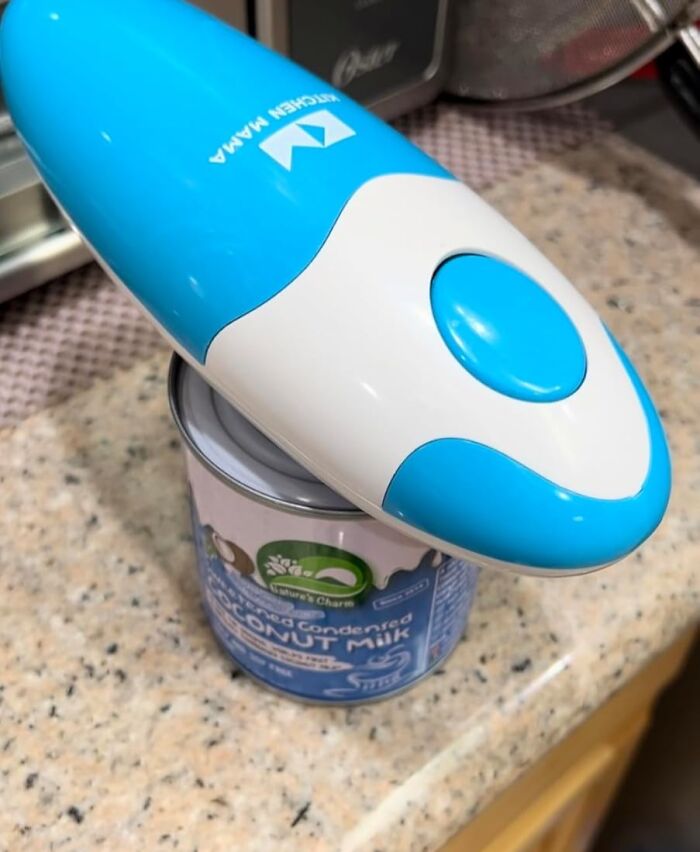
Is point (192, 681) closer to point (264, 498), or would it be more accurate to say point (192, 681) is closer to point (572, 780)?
point (264, 498)

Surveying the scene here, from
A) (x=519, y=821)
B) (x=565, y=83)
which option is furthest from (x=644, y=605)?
(x=565, y=83)

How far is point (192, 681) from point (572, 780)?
26 centimetres

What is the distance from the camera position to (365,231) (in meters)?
0.24

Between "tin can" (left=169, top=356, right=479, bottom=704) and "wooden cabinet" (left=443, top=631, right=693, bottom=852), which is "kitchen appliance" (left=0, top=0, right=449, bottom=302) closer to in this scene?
"tin can" (left=169, top=356, right=479, bottom=704)

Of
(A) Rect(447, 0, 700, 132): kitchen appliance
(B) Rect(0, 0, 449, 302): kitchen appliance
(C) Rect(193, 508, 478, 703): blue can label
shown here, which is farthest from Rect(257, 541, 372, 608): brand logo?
(A) Rect(447, 0, 700, 132): kitchen appliance

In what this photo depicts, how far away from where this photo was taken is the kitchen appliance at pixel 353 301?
0.23 metres

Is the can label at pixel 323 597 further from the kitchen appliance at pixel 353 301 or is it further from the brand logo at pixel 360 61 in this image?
the brand logo at pixel 360 61

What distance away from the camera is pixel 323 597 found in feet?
0.93

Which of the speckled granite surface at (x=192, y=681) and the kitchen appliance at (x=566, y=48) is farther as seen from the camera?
the kitchen appliance at (x=566, y=48)

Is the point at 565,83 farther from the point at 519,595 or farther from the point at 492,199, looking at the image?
the point at 519,595

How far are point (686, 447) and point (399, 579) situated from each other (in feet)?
0.61

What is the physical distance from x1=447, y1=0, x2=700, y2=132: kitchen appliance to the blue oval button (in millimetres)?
289

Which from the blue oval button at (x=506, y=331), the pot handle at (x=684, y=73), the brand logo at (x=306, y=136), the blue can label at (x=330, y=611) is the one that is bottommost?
the blue can label at (x=330, y=611)

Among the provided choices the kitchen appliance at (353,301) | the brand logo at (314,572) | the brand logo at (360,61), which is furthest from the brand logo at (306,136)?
the brand logo at (360,61)
